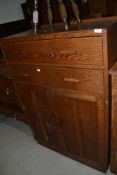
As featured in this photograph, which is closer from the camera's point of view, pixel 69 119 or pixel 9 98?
pixel 69 119

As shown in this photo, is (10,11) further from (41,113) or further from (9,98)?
(41,113)

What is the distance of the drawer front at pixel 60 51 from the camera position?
0.80 metres

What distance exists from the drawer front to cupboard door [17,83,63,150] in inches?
10.5

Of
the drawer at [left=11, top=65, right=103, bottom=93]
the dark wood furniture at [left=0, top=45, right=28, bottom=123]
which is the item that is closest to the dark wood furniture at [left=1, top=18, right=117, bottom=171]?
the drawer at [left=11, top=65, right=103, bottom=93]

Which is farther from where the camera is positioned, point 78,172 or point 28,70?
point 78,172

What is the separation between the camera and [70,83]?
99 cm

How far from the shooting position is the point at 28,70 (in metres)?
1.16

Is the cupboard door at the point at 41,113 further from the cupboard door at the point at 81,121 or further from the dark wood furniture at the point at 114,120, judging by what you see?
the dark wood furniture at the point at 114,120

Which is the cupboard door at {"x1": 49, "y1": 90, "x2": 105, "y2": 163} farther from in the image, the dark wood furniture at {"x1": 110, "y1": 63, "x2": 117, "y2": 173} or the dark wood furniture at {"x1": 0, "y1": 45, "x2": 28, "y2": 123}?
the dark wood furniture at {"x1": 0, "y1": 45, "x2": 28, "y2": 123}

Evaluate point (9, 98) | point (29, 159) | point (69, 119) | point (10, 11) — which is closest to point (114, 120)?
point (69, 119)

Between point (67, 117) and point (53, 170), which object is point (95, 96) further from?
point (53, 170)

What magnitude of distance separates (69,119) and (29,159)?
75 centimetres

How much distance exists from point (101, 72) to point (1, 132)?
5.57ft

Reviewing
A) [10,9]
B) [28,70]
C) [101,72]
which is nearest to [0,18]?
[10,9]
